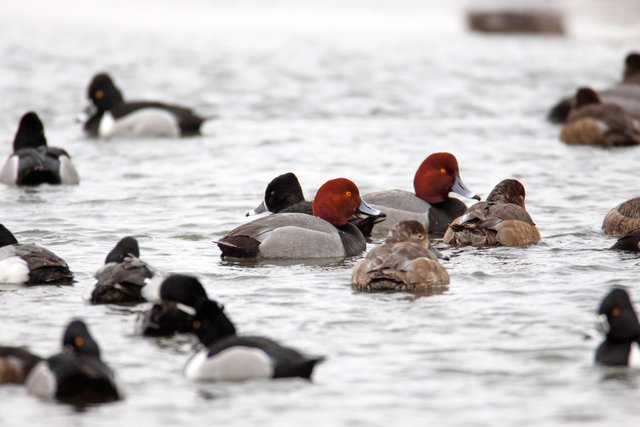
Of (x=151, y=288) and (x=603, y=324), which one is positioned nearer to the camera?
(x=603, y=324)

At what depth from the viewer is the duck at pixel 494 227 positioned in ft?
32.7

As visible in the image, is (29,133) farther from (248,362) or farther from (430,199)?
(248,362)

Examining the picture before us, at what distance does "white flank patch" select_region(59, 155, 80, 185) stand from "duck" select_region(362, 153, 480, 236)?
451 centimetres

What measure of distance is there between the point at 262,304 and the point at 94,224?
153 inches

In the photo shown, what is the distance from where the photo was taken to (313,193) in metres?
13.2

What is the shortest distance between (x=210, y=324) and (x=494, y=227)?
417 centimetres

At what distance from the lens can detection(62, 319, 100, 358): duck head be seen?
593cm

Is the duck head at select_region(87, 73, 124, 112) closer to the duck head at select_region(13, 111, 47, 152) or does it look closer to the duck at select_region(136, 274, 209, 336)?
the duck head at select_region(13, 111, 47, 152)

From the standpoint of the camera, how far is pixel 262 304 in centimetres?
793

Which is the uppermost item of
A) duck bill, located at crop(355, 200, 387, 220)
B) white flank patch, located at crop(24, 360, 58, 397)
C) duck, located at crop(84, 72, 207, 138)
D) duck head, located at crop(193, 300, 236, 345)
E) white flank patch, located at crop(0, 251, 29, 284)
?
duck, located at crop(84, 72, 207, 138)

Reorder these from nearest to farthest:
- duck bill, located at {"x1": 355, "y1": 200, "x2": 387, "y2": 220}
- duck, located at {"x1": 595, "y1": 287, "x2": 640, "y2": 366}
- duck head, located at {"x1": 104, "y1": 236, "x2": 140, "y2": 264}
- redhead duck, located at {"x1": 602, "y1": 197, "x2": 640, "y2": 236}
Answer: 1. duck, located at {"x1": 595, "y1": 287, "x2": 640, "y2": 366}
2. duck head, located at {"x1": 104, "y1": 236, "x2": 140, "y2": 264}
3. redhead duck, located at {"x1": 602, "y1": 197, "x2": 640, "y2": 236}
4. duck bill, located at {"x1": 355, "y1": 200, "x2": 387, "y2": 220}

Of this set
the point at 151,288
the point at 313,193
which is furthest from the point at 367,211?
the point at 151,288

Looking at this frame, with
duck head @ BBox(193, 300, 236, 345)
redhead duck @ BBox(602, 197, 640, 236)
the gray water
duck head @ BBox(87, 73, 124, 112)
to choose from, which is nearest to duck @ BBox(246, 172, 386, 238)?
the gray water

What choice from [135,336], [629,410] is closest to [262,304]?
[135,336]
